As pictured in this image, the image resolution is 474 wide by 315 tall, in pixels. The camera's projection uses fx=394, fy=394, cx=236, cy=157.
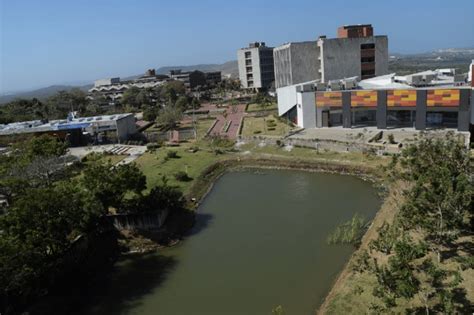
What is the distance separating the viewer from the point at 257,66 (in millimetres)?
98750

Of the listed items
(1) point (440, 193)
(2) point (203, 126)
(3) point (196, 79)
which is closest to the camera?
(1) point (440, 193)

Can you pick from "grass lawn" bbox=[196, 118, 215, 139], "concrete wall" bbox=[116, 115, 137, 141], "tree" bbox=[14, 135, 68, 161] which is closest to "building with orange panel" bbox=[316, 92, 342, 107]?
"grass lawn" bbox=[196, 118, 215, 139]

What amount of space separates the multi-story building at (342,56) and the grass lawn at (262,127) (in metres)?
12.8

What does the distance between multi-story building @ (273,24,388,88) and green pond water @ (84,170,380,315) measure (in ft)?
116

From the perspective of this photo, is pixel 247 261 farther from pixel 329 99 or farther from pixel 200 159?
pixel 329 99

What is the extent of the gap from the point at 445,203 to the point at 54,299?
1562 centimetres

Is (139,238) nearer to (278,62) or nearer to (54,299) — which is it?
(54,299)

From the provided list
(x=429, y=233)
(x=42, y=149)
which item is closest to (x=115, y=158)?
(x=42, y=149)

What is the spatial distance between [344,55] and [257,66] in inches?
1707

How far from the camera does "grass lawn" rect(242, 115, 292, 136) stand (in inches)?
1657

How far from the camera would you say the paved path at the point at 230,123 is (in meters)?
44.8

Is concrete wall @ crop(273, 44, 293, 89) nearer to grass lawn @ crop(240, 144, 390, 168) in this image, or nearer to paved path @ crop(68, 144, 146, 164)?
grass lawn @ crop(240, 144, 390, 168)

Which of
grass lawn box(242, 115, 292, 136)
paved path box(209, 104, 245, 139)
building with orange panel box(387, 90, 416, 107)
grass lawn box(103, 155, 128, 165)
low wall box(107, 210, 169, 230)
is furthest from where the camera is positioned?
paved path box(209, 104, 245, 139)

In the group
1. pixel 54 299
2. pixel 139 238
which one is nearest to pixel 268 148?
pixel 139 238
